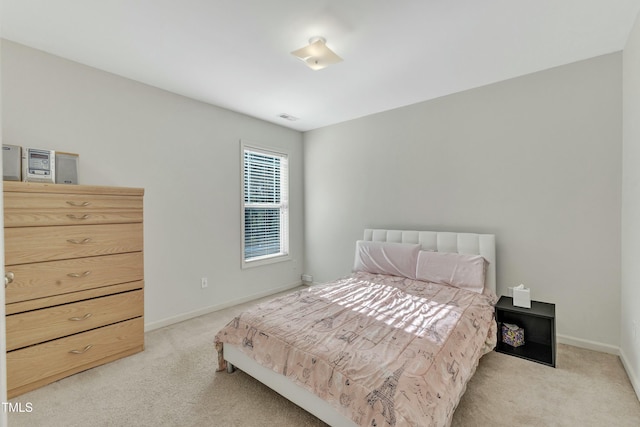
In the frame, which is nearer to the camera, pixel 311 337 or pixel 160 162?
pixel 311 337

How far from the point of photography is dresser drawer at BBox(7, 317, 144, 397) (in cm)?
216

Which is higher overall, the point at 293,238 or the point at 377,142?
the point at 377,142

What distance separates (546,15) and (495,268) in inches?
85.7

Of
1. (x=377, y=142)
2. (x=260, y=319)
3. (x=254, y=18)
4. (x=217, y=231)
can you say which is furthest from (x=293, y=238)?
(x=254, y=18)

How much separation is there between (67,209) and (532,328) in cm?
405

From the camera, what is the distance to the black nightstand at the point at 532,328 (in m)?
2.52

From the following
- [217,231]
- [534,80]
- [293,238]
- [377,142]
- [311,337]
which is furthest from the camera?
[293,238]

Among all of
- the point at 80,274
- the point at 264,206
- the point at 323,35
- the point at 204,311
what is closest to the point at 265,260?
the point at 264,206

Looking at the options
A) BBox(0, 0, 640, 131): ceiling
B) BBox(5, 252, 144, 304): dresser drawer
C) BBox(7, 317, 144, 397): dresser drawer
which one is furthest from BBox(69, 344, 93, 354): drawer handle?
BBox(0, 0, 640, 131): ceiling

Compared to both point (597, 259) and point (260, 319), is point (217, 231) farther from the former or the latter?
point (597, 259)

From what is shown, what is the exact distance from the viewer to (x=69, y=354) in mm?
2383

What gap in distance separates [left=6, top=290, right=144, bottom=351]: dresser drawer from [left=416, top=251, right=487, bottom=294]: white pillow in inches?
110

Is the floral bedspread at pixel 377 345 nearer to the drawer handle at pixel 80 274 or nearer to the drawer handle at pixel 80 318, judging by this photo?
the drawer handle at pixel 80 318

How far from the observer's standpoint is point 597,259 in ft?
8.91
